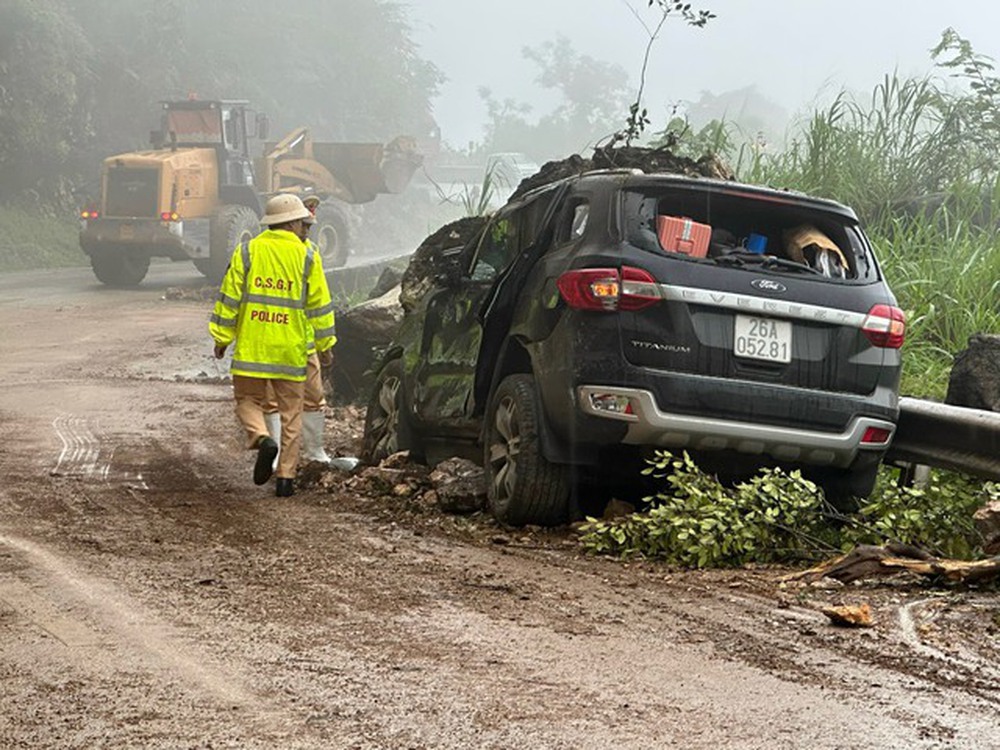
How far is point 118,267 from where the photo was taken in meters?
29.0

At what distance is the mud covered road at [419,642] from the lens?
408cm

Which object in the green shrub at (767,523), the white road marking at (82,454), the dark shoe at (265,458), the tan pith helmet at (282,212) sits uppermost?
the tan pith helmet at (282,212)

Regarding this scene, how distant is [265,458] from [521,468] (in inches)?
88.2

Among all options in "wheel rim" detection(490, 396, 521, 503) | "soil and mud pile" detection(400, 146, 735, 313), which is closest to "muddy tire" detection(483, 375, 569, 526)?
"wheel rim" detection(490, 396, 521, 503)

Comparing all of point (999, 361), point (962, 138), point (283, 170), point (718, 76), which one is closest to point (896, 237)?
point (962, 138)

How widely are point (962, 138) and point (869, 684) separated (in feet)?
35.6

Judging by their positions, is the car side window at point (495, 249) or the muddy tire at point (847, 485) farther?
the car side window at point (495, 249)

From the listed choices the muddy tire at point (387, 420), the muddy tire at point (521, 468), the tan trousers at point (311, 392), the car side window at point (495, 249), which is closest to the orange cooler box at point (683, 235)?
the muddy tire at point (521, 468)

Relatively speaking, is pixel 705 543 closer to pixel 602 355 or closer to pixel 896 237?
pixel 602 355

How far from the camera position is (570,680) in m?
4.57

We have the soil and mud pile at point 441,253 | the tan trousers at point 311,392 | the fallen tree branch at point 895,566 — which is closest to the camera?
the fallen tree branch at point 895,566

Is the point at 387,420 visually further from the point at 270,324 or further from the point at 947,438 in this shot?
the point at 947,438

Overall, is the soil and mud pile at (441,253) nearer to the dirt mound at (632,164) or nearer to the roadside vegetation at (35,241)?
the dirt mound at (632,164)

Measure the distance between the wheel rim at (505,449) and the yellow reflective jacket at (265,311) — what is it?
197 cm
